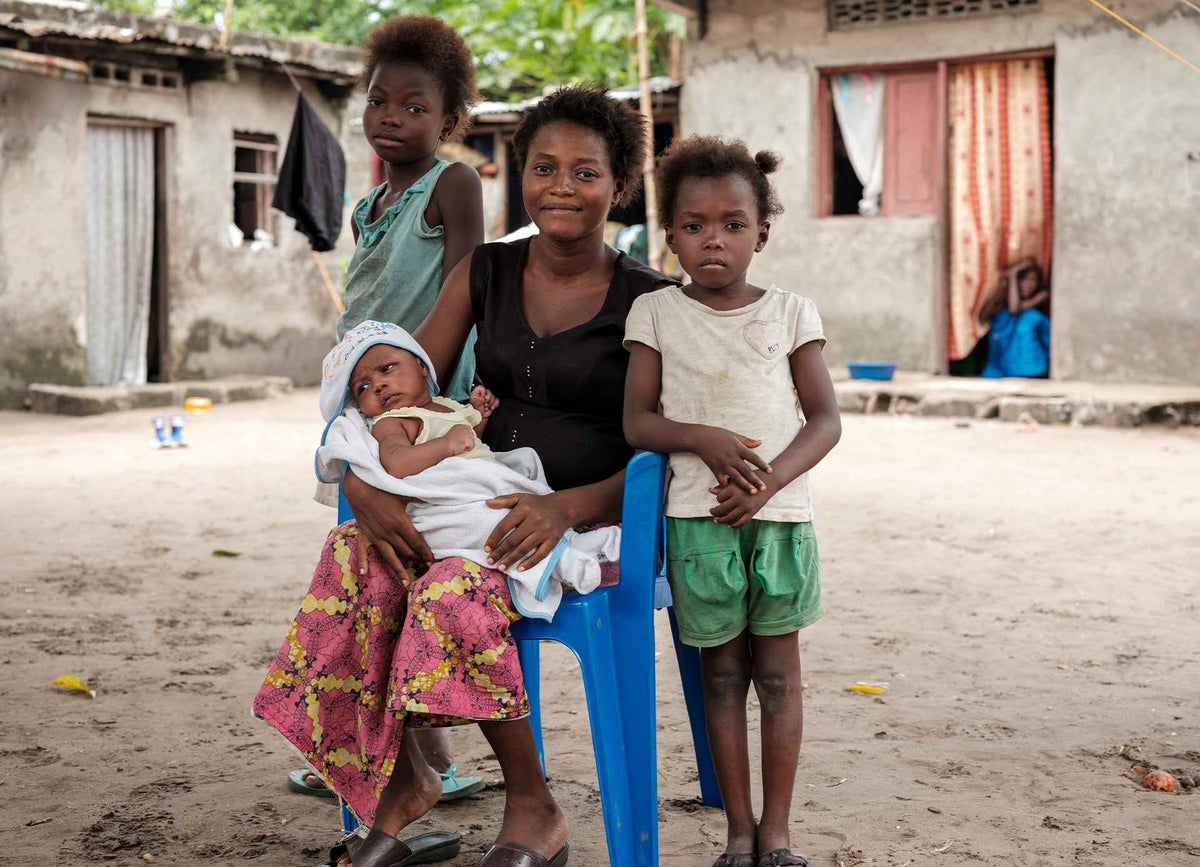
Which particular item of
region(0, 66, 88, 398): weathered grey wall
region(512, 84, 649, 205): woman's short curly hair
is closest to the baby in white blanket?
region(512, 84, 649, 205): woman's short curly hair

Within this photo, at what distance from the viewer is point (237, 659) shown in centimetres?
382

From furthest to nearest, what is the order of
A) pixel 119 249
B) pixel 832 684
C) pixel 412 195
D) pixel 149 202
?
pixel 149 202 < pixel 119 249 < pixel 832 684 < pixel 412 195

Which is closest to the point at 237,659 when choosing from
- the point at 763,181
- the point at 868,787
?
the point at 868,787

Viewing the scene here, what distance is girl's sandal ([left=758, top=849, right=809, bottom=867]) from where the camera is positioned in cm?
236

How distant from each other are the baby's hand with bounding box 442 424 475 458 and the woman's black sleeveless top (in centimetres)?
15

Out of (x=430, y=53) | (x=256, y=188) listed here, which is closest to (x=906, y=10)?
(x=256, y=188)

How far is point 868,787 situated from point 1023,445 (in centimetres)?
619

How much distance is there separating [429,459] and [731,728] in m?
0.74

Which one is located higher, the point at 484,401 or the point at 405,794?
the point at 484,401

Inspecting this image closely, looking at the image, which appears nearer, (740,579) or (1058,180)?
(740,579)

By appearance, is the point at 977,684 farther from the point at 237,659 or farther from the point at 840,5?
the point at 840,5

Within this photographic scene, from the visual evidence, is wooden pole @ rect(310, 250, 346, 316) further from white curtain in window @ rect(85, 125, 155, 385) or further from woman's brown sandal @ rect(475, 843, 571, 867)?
woman's brown sandal @ rect(475, 843, 571, 867)

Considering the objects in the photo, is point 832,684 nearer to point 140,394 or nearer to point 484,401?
point 484,401

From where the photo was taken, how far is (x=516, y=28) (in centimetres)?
1708
